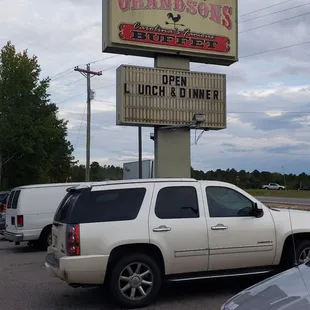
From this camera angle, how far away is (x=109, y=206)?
7.38 m

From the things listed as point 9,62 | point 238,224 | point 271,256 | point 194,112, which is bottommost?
point 271,256

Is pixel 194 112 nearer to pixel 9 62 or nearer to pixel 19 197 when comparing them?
pixel 19 197

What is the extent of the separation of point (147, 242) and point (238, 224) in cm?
147

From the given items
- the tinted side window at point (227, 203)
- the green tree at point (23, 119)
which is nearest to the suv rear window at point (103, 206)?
the tinted side window at point (227, 203)

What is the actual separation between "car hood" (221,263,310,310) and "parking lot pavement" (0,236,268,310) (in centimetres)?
284

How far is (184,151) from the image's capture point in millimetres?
18812

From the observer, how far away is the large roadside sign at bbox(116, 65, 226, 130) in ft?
58.7

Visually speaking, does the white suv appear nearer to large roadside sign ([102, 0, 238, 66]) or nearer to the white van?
the white van

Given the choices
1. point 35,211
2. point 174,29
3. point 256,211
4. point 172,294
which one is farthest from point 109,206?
point 174,29

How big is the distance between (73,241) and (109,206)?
744 mm

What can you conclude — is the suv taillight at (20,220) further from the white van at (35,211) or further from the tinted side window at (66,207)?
the tinted side window at (66,207)

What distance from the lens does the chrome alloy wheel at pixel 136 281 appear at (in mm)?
7098

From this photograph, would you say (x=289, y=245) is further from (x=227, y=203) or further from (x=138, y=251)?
(x=138, y=251)

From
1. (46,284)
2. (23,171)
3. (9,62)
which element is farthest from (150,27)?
(23,171)
